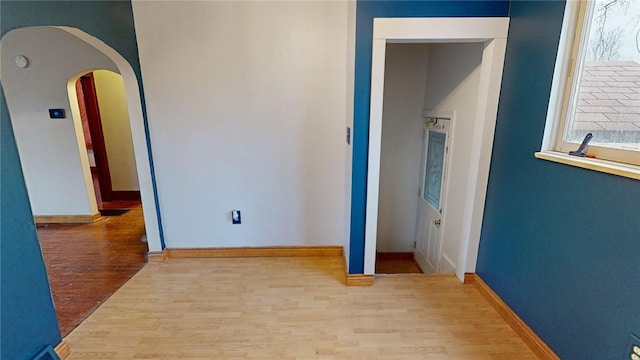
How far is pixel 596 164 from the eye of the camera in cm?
139

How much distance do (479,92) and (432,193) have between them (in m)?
1.42

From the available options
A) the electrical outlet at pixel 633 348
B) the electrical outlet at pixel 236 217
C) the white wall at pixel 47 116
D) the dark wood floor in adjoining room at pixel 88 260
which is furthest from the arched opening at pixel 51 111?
the electrical outlet at pixel 633 348

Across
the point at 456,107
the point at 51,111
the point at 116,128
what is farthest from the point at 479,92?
the point at 116,128

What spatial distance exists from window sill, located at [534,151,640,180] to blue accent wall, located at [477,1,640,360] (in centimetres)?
4

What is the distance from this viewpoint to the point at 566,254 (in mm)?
1581

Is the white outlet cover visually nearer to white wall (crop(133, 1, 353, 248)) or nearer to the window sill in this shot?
white wall (crop(133, 1, 353, 248))

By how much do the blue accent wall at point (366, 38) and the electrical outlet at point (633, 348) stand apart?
5.08 ft

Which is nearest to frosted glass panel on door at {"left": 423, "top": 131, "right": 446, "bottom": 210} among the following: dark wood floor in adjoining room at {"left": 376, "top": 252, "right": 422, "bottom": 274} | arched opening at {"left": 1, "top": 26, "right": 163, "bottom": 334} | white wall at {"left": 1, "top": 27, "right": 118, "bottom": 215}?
dark wood floor in adjoining room at {"left": 376, "top": 252, "right": 422, "bottom": 274}

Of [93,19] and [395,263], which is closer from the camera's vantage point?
[93,19]

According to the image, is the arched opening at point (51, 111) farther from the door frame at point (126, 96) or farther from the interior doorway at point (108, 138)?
the interior doorway at point (108, 138)

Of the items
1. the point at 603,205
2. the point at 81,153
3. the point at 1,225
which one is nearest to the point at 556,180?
the point at 603,205

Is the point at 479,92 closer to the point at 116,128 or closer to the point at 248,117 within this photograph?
the point at 248,117

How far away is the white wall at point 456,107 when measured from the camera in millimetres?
2402

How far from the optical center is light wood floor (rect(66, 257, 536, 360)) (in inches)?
72.3
